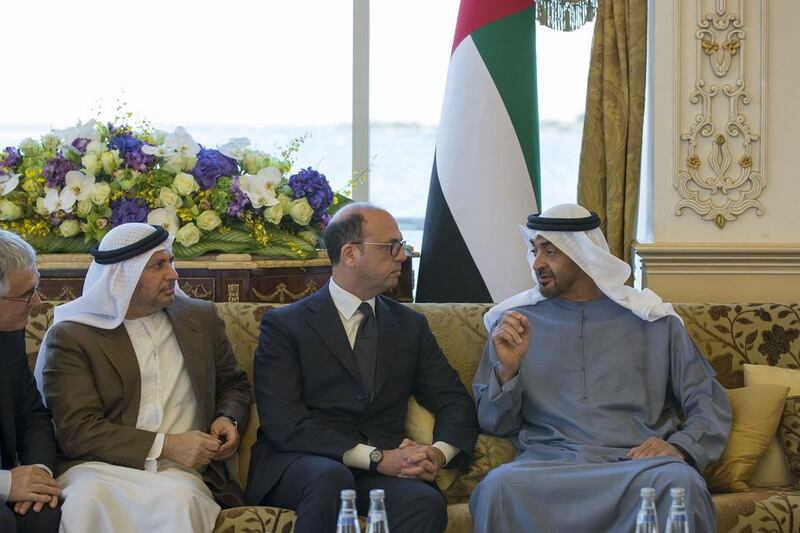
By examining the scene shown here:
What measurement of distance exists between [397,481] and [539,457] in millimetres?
518

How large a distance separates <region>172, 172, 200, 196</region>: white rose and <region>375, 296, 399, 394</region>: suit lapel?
3.29ft

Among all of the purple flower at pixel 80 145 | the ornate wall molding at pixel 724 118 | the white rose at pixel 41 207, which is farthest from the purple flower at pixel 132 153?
the ornate wall molding at pixel 724 118

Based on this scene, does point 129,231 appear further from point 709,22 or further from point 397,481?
point 709,22

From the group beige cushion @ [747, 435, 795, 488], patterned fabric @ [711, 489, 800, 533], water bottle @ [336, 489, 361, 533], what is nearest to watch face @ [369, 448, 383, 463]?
patterned fabric @ [711, 489, 800, 533]

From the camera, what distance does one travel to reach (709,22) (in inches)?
190

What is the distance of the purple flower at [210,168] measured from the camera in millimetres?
4508

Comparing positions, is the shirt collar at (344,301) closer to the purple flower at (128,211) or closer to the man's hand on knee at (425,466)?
the man's hand on knee at (425,466)

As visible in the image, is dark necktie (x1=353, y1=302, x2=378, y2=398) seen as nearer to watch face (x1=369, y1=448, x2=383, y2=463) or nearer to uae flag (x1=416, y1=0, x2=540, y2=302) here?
watch face (x1=369, y1=448, x2=383, y2=463)

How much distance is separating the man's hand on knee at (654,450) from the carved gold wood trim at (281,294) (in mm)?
1541

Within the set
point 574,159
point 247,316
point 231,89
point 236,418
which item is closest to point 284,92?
point 231,89

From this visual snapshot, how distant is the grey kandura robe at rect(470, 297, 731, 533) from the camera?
136 inches

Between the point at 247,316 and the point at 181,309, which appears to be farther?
the point at 247,316

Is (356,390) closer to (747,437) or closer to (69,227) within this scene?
(747,437)

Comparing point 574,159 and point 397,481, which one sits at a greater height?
point 574,159
